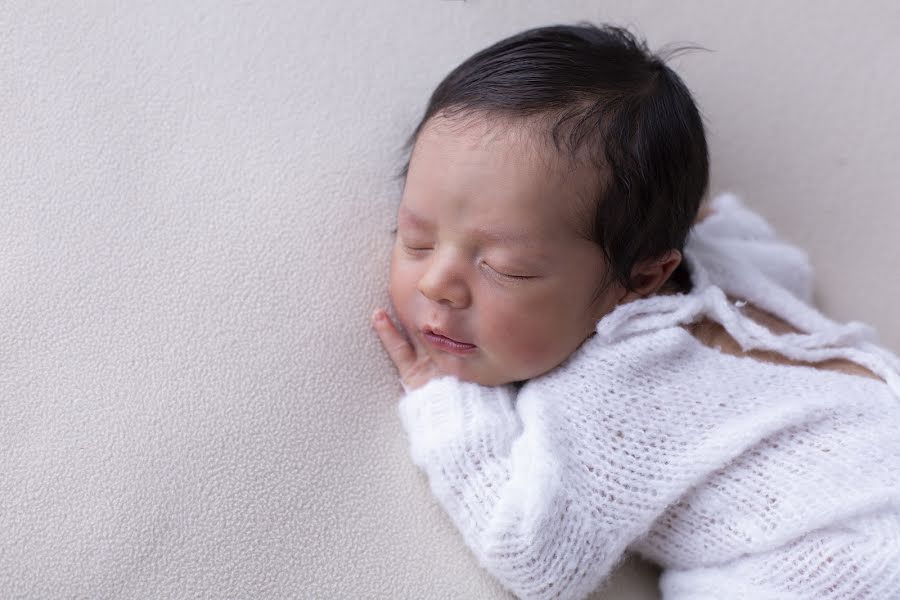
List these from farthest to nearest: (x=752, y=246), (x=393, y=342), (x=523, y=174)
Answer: (x=752, y=246) < (x=393, y=342) < (x=523, y=174)

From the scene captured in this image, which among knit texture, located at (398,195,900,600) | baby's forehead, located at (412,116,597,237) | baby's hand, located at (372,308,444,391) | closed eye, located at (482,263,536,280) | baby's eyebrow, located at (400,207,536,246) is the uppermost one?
baby's forehead, located at (412,116,597,237)

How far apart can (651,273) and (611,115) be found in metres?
0.22

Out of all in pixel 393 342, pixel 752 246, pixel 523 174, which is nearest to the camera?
pixel 523 174

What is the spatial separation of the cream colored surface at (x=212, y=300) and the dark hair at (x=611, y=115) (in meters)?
0.16

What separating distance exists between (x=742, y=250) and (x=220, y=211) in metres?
0.78

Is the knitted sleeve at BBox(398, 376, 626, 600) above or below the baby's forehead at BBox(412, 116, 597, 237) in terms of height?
below

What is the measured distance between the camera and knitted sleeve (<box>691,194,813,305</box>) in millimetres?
1309

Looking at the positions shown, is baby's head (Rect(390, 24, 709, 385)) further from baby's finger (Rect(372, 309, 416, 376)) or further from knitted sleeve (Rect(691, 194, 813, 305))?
knitted sleeve (Rect(691, 194, 813, 305))

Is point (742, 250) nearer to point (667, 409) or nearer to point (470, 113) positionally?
point (667, 409)

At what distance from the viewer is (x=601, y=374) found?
3.58 ft

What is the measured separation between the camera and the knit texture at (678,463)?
3.29 feet

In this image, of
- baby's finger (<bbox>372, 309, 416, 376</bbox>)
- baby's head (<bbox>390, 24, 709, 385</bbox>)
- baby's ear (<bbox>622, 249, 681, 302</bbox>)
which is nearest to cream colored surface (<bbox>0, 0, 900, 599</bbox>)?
baby's finger (<bbox>372, 309, 416, 376</bbox>)

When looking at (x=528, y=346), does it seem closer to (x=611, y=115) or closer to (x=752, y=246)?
(x=611, y=115)

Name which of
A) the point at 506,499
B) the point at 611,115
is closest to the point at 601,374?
the point at 506,499
